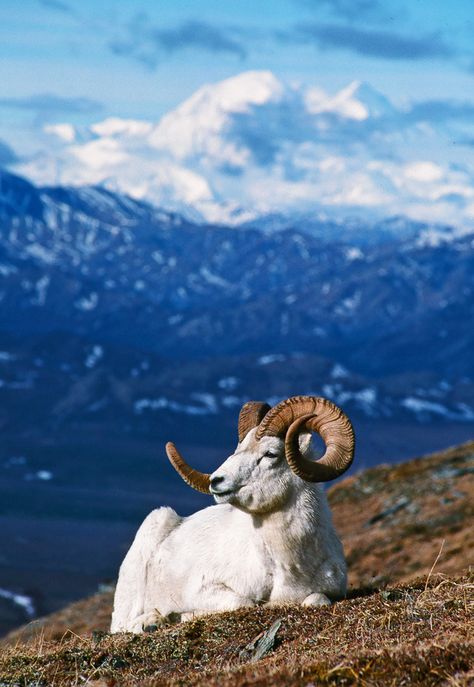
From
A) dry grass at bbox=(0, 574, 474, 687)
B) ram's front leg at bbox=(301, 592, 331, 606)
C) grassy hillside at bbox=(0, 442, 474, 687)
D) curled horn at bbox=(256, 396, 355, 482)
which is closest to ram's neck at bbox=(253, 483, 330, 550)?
curled horn at bbox=(256, 396, 355, 482)

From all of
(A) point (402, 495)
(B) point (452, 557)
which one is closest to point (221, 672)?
(B) point (452, 557)

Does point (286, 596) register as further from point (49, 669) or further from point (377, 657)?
point (377, 657)

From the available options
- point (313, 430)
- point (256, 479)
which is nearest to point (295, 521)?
point (256, 479)

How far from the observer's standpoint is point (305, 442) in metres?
18.4

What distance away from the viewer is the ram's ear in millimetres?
18250

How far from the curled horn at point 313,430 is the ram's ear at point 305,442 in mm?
149

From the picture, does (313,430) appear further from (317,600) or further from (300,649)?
(300,649)

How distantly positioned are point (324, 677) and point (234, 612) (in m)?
6.22

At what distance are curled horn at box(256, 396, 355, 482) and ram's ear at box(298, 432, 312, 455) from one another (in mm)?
149

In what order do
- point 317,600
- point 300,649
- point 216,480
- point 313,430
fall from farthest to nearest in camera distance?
point 313,430 → point 216,480 → point 317,600 → point 300,649

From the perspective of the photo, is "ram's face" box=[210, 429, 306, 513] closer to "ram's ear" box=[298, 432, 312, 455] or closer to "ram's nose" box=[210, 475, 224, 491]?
"ram's nose" box=[210, 475, 224, 491]

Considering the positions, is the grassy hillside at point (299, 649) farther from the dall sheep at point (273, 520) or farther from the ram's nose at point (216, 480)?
the ram's nose at point (216, 480)

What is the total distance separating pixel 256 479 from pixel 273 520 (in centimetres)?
75

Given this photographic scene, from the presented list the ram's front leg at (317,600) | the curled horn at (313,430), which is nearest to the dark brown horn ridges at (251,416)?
the curled horn at (313,430)
